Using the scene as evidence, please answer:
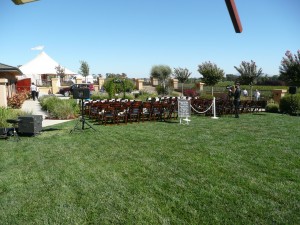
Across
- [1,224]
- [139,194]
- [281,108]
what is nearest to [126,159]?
[139,194]

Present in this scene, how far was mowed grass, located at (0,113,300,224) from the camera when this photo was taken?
156 inches

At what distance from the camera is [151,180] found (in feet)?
17.2

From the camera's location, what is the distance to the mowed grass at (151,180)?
13.0 feet

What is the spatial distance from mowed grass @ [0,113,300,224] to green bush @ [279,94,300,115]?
921 centimetres

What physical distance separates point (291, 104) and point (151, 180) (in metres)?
14.9

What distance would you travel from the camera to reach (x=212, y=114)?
15.9 meters

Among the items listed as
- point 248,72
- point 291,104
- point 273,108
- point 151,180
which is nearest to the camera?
point 151,180

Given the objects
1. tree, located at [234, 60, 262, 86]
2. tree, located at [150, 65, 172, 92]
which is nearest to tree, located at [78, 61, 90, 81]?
tree, located at [150, 65, 172, 92]

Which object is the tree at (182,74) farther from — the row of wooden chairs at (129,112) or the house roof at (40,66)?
the row of wooden chairs at (129,112)

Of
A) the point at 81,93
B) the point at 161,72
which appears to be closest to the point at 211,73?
the point at 161,72

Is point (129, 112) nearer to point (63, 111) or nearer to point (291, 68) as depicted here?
point (63, 111)

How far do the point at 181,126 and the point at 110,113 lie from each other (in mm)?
3023

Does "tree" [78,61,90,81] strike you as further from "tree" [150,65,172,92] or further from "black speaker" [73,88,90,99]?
"black speaker" [73,88,90,99]

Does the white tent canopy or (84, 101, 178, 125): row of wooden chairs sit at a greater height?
the white tent canopy
